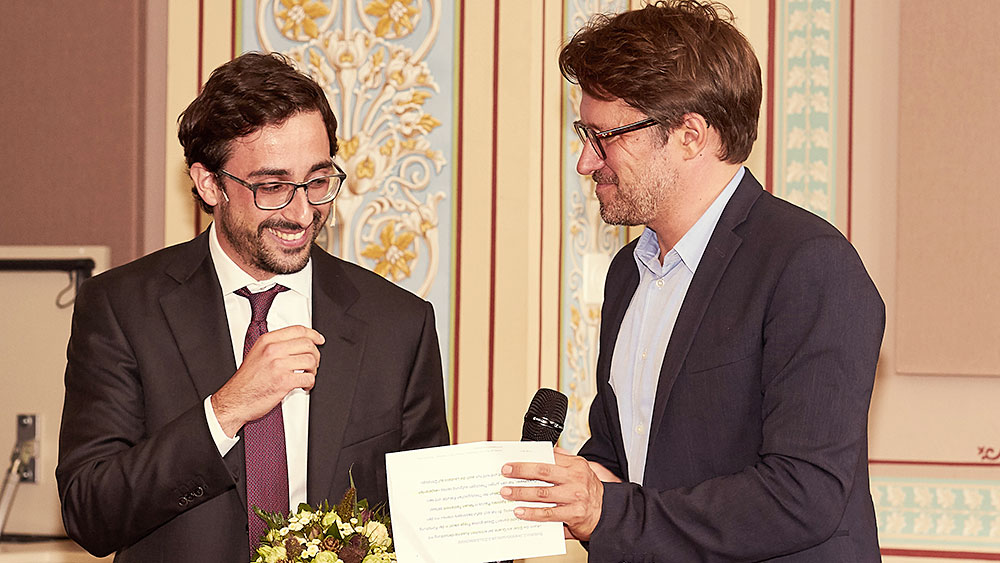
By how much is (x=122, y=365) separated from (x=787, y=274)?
1.36 m

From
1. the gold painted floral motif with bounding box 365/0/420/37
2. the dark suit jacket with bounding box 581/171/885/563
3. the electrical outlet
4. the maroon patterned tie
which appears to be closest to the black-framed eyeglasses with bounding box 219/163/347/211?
the maroon patterned tie

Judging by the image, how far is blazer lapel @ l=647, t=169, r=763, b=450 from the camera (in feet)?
6.94

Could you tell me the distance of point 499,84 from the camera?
3684mm

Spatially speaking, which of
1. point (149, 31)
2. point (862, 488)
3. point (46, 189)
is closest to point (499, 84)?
point (149, 31)

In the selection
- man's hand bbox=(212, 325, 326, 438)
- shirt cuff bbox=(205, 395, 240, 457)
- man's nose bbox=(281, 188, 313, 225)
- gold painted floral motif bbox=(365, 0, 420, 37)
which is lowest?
shirt cuff bbox=(205, 395, 240, 457)

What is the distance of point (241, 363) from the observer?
227 centimetres

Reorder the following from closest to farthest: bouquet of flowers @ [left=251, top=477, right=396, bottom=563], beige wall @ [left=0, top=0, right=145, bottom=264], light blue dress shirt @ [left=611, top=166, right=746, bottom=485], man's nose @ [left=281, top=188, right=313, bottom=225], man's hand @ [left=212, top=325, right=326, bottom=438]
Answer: bouquet of flowers @ [left=251, top=477, right=396, bottom=563]
man's hand @ [left=212, top=325, right=326, bottom=438]
light blue dress shirt @ [left=611, top=166, right=746, bottom=485]
man's nose @ [left=281, top=188, right=313, bottom=225]
beige wall @ [left=0, top=0, right=145, bottom=264]

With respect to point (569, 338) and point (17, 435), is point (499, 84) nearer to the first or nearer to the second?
point (569, 338)

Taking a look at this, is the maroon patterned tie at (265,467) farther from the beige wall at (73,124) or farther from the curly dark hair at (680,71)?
the beige wall at (73,124)

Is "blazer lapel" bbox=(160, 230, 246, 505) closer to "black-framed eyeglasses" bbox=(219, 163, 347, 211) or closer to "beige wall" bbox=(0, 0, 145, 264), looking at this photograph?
"black-framed eyeglasses" bbox=(219, 163, 347, 211)

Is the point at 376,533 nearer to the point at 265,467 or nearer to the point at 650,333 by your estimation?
the point at 265,467

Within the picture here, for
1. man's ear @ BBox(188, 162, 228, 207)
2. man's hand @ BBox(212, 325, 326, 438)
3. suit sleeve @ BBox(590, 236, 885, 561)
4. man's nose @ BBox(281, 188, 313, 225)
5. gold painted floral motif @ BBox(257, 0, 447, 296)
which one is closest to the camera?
suit sleeve @ BBox(590, 236, 885, 561)

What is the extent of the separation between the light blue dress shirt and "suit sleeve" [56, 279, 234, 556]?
2.72ft

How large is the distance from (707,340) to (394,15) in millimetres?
2106
